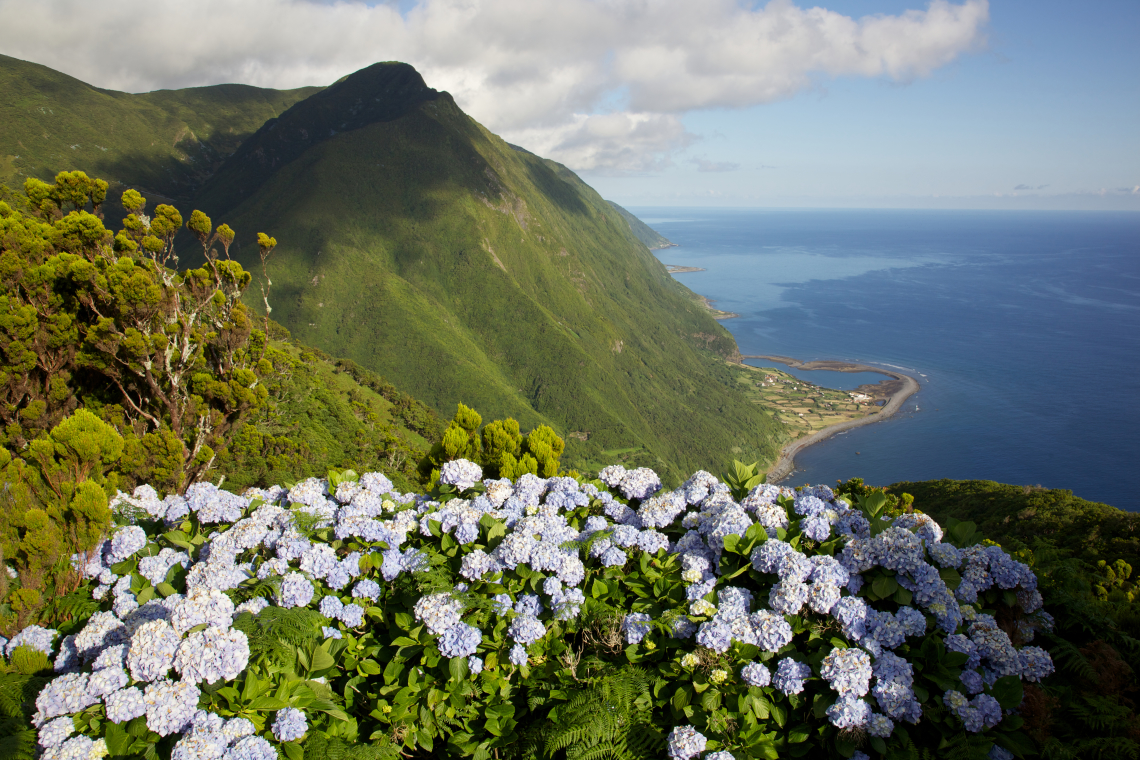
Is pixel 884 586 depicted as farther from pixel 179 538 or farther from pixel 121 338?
pixel 121 338

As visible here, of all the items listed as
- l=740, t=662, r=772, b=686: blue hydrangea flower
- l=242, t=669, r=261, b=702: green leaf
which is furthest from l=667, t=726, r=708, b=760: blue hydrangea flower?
l=242, t=669, r=261, b=702: green leaf

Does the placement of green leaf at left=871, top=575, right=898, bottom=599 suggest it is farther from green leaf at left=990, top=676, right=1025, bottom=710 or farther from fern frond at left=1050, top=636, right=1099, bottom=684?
fern frond at left=1050, top=636, right=1099, bottom=684

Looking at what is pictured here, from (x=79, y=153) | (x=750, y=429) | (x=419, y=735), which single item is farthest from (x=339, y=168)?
(x=419, y=735)

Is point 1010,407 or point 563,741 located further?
point 1010,407

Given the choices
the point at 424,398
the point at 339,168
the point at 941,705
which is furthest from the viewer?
the point at 339,168

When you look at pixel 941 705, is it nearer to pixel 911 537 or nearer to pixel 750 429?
pixel 911 537

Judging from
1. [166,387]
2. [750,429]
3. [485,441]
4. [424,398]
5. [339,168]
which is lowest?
[750,429]
